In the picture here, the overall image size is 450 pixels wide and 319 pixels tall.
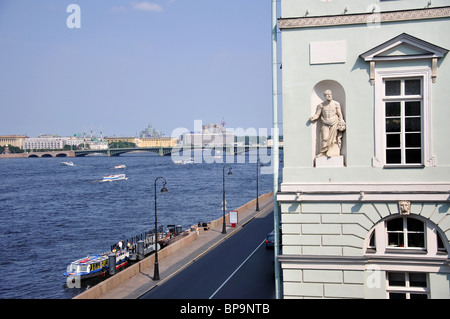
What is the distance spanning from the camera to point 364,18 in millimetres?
8820

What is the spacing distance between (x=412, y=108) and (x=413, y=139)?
55 centimetres

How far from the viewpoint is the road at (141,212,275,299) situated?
24.0 m

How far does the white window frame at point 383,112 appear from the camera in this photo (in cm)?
862

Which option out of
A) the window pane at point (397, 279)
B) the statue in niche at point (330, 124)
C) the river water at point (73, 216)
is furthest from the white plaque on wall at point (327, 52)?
the river water at point (73, 216)

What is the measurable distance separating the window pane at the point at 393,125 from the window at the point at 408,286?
2.60 metres

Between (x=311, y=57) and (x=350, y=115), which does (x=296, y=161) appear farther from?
(x=311, y=57)

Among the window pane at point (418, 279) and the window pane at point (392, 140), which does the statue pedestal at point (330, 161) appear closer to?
the window pane at point (392, 140)

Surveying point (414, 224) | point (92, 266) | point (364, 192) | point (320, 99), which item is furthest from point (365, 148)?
point (92, 266)

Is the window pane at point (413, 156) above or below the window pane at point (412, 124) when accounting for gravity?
below

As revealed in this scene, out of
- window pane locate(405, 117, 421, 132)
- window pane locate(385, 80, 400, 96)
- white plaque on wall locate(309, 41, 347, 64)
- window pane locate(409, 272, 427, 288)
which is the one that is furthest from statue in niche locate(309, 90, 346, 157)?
window pane locate(409, 272, 427, 288)

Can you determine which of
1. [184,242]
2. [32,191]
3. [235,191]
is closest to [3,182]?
[32,191]

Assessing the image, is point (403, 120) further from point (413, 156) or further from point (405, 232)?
point (405, 232)

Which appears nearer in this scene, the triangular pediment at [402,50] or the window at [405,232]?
the triangular pediment at [402,50]
